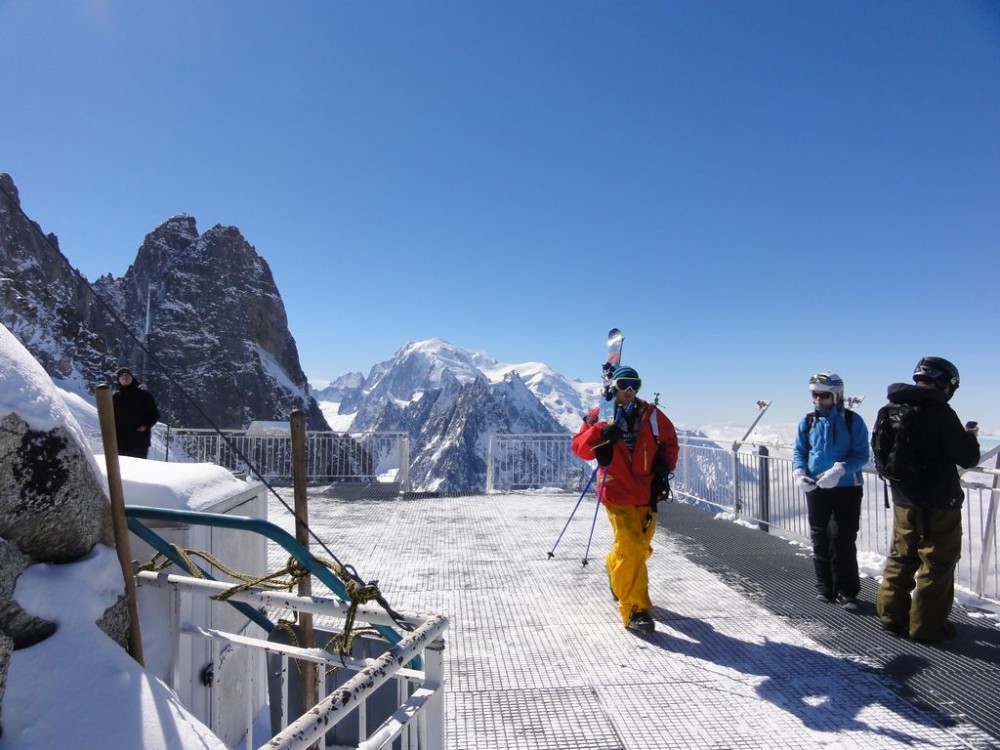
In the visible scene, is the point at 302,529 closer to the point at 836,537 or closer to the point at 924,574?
the point at 924,574

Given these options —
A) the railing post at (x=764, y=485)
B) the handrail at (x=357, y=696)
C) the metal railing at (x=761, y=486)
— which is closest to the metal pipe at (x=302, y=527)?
the handrail at (x=357, y=696)

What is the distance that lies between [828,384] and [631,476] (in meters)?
1.85

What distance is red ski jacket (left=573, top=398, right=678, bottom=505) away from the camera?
13.1 feet

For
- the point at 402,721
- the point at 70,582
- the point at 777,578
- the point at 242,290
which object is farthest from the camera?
the point at 242,290

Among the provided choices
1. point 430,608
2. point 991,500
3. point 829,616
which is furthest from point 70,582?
point 991,500

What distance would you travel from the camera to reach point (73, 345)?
252 feet

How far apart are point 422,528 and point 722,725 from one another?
15.7ft

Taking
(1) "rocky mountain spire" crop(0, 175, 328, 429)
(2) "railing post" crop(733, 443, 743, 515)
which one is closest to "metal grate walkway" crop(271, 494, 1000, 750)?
(2) "railing post" crop(733, 443, 743, 515)

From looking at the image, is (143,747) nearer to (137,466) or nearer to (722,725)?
(137,466)

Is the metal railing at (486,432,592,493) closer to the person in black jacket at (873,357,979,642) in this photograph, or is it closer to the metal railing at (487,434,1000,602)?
the metal railing at (487,434,1000,602)

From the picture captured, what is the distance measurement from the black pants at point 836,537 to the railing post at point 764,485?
255cm

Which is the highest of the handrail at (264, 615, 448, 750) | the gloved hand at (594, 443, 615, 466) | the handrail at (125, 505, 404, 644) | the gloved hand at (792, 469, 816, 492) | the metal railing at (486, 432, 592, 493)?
the gloved hand at (594, 443, 615, 466)

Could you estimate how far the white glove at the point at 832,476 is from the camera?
4.29m

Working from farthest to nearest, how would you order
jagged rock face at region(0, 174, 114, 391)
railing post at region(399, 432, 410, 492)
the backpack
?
1. jagged rock face at region(0, 174, 114, 391)
2. railing post at region(399, 432, 410, 492)
3. the backpack
